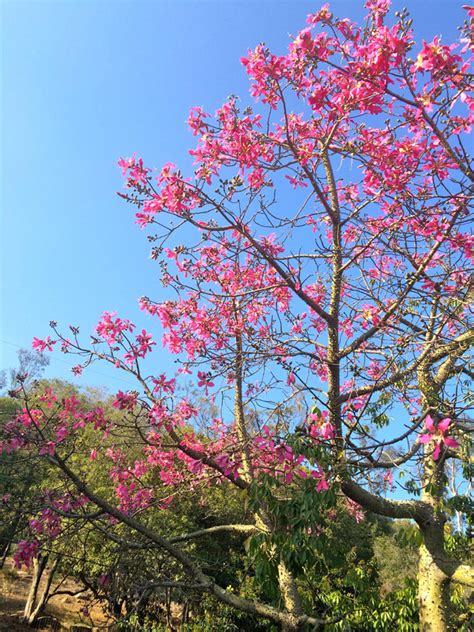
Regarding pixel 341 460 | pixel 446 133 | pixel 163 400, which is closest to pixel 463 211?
pixel 446 133

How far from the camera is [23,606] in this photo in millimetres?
12422

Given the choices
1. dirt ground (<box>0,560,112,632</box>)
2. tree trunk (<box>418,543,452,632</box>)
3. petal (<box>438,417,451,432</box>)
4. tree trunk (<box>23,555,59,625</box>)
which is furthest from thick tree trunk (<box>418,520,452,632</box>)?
tree trunk (<box>23,555,59,625</box>)

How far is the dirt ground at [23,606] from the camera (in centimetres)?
987

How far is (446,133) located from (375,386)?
1.82 metres

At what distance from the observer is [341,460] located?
2885mm

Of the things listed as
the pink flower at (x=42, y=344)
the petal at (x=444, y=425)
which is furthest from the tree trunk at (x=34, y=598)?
the petal at (x=444, y=425)

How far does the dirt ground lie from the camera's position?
9.87 m

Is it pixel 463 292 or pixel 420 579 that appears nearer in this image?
pixel 463 292

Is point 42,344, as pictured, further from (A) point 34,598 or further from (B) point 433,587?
(A) point 34,598

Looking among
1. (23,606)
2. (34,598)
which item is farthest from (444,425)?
(23,606)

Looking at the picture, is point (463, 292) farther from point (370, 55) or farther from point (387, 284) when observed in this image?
point (370, 55)

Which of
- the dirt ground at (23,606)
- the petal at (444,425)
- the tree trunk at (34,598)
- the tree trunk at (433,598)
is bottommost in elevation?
the dirt ground at (23,606)

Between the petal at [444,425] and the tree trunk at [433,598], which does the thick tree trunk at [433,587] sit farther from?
the petal at [444,425]

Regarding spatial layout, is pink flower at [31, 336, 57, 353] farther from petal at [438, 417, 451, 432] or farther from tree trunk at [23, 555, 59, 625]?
tree trunk at [23, 555, 59, 625]
